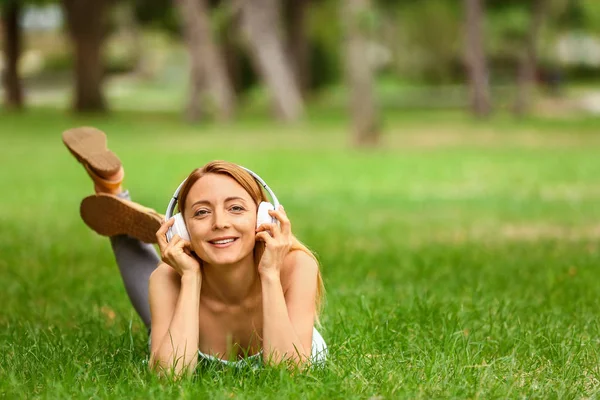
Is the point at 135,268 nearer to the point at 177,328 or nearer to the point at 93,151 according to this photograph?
the point at 93,151

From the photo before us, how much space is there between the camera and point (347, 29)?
18.7 meters

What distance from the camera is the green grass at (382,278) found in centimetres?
373

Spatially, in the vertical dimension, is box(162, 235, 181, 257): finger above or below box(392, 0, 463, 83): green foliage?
above

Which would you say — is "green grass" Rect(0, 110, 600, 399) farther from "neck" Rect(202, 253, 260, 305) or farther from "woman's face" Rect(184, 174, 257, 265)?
"woman's face" Rect(184, 174, 257, 265)

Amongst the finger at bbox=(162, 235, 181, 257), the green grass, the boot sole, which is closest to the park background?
the green grass

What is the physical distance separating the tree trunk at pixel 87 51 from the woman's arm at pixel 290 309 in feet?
96.9

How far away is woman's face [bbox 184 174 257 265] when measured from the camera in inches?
147

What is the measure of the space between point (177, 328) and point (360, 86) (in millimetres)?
15774

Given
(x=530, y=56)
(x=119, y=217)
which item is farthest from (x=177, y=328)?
(x=530, y=56)

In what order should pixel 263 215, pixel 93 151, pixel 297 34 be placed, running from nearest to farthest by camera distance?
pixel 263 215 → pixel 93 151 → pixel 297 34

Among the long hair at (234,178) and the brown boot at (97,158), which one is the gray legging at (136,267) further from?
the long hair at (234,178)

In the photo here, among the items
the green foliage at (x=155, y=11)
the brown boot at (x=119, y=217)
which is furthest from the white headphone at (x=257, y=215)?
the green foliage at (x=155, y=11)

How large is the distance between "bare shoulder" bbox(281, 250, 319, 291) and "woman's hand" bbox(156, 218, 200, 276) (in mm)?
330

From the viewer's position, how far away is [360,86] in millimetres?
19281
